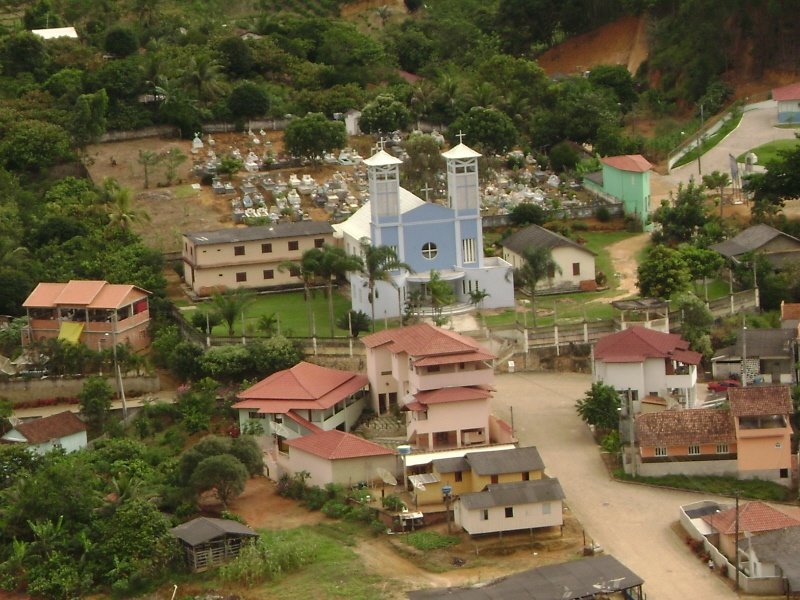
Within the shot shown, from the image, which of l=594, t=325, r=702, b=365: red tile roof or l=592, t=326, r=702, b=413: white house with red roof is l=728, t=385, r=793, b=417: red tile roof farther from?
l=594, t=325, r=702, b=365: red tile roof

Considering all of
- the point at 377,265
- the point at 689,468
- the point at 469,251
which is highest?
the point at 469,251

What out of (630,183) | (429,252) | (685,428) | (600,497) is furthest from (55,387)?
(630,183)

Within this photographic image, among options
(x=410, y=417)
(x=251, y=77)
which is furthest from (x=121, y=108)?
(x=410, y=417)

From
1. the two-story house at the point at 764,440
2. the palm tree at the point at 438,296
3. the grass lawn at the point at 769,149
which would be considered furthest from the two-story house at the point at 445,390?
the grass lawn at the point at 769,149

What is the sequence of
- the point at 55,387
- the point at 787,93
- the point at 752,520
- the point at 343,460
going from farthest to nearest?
the point at 787,93 → the point at 55,387 → the point at 343,460 → the point at 752,520

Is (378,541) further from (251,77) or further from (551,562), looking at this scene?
(251,77)

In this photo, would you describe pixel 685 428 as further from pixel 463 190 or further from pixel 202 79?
pixel 202 79

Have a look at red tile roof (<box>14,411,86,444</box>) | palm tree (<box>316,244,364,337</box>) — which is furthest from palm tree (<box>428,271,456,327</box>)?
red tile roof (<box>14,411,86,444</box>)
